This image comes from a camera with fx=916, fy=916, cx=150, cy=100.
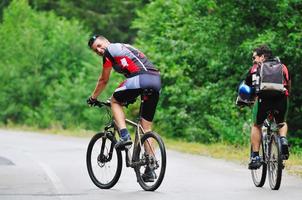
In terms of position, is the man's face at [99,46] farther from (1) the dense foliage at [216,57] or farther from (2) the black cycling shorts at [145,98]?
(1) the dense foliage at [216,57]

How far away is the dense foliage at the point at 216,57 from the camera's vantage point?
2061 centimetres

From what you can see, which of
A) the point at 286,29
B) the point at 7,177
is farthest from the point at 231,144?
the point at 7,177

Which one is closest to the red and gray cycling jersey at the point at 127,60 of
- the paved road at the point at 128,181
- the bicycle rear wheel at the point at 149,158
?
the bicycle rear wheel at the point at 149,158

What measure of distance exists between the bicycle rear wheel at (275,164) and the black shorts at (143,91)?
1476 millimetres

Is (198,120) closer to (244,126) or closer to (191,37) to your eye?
(191,37)

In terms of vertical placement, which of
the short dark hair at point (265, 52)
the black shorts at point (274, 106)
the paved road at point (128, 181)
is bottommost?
the paved road at point (128, 181)

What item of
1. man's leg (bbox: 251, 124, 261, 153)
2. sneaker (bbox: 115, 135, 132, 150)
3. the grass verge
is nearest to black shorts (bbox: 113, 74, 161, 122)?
sneaker (bbox: 115, 135, 132, 150)

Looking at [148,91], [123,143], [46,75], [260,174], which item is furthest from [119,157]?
[46,75]

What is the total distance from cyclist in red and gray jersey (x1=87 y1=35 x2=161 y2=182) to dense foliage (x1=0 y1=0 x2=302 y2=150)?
368 inches

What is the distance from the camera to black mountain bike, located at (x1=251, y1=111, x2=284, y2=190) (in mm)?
10562

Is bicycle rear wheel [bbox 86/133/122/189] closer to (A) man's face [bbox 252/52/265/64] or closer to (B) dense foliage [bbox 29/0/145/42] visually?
(A) man's face [bbox 252/52/265/64]

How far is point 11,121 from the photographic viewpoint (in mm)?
41125

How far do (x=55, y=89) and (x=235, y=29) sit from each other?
756 inches

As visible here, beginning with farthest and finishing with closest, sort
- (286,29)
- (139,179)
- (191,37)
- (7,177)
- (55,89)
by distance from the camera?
(55,89), (191,37), (286,29), (7,177), (139,179)
